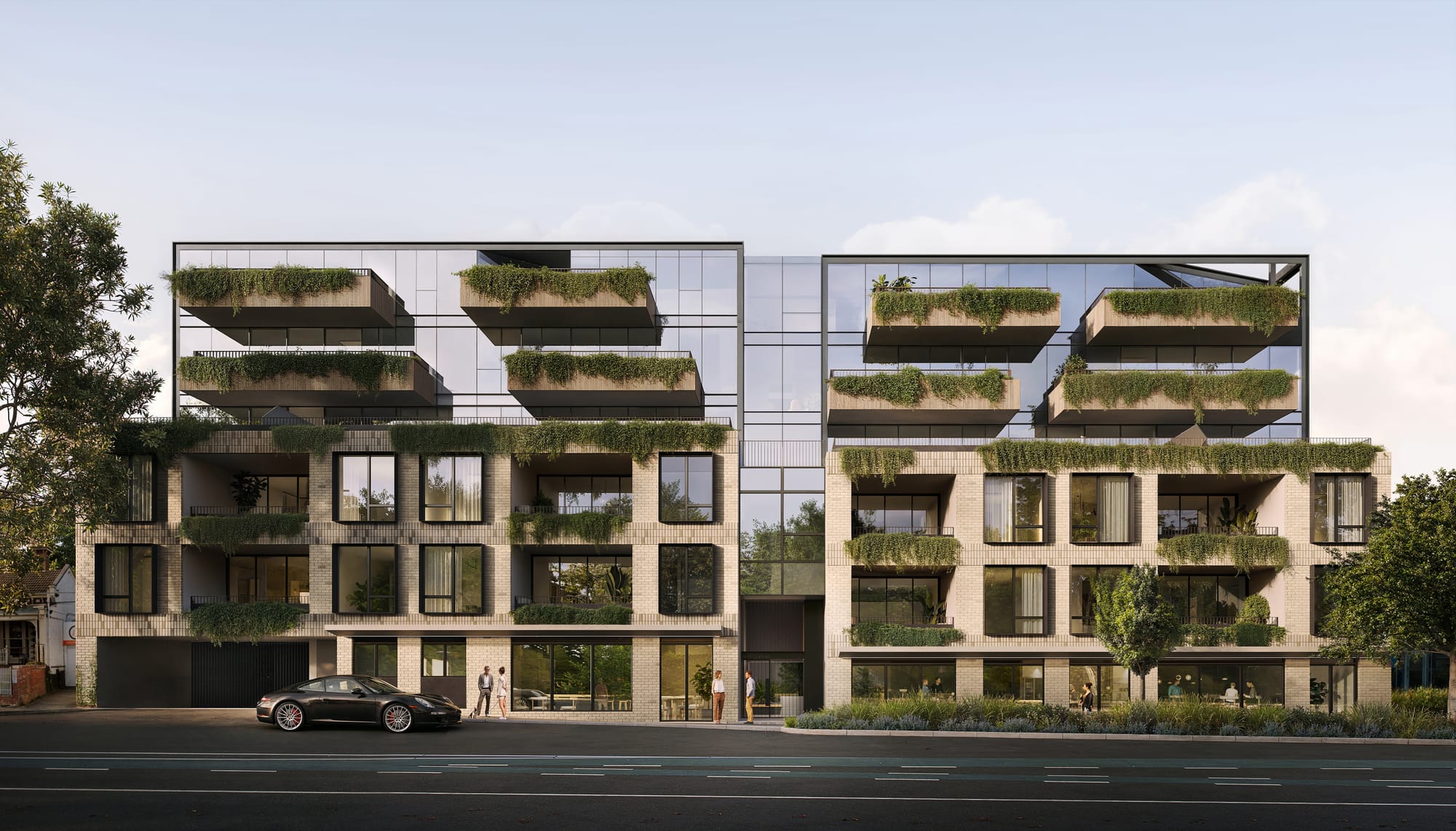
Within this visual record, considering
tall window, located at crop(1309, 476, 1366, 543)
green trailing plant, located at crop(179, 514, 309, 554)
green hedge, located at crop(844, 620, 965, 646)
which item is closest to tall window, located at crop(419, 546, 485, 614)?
green trailing plant, located at crop(179, 514, 309, 554)

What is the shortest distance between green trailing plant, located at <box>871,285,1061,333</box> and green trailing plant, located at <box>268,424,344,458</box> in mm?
20899

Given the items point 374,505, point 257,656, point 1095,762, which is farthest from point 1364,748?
point 257,656

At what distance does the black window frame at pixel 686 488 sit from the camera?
36688 millimetres

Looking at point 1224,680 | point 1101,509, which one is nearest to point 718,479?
point 1101,509

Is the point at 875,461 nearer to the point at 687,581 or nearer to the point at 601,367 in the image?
the point at 687,581

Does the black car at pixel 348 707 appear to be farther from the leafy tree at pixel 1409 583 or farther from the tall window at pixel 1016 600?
the leafy tree at pixel 1409 583

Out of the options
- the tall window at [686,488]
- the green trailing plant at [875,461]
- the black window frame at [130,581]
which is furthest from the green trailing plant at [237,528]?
the green trailing plant at [875,461]

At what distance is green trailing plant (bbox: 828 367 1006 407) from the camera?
133 feet

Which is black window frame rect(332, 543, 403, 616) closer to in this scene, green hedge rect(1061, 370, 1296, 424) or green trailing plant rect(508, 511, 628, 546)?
green trailing plant rect(508, 511, 628, 546)

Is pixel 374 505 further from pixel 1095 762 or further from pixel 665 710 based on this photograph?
pixel 1095 762

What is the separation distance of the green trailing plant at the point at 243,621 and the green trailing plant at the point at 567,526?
26.1 ft

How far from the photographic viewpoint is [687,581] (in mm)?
36281

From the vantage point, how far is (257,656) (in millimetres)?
37500

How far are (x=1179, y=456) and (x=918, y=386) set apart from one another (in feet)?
32.0
